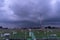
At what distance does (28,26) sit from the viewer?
62.1 ft

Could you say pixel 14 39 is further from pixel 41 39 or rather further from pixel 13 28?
pixel 13 28

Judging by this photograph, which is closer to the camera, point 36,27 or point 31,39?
point 31,39

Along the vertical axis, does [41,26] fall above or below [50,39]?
above

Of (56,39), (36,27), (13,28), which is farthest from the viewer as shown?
(36,27)

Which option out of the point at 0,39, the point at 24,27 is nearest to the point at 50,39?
the point at 0,39

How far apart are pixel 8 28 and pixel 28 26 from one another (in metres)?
2.23

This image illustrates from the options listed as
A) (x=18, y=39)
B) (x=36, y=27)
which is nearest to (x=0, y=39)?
(x=18, y=39)

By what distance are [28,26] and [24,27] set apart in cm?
91

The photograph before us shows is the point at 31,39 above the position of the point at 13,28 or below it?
below

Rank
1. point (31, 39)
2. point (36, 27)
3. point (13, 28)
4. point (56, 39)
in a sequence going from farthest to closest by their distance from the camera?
point (36, 27)
point (13, 28)
point (56, 39)
point (31, 39)

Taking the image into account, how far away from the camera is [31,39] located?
1102 cm

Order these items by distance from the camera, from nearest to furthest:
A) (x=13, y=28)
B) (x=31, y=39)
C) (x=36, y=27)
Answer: (x=31, y=39) < (x=13, y=28) < (x=36, y=27)

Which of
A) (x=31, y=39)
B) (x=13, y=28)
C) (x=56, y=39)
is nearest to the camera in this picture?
(x=31, y=39)

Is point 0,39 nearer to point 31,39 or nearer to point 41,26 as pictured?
point 31,39
